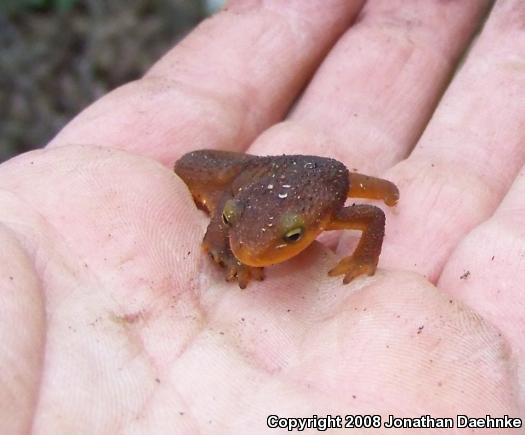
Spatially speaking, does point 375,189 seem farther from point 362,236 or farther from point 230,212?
point 230,212

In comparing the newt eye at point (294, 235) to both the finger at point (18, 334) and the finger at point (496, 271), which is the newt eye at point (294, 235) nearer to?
the finger at point (496, 271)

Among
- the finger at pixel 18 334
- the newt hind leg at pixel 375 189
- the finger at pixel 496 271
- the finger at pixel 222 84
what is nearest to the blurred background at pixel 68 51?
the finger at pixel 222 84

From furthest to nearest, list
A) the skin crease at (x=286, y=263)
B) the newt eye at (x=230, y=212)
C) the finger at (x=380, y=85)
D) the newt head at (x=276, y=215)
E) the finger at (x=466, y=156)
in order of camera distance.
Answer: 1. the finger at (x=380, y=85)
2. the finger at (x=466, y=156)
3. the newt eye at (x=230, y=212)
4. the newt head at (x=276, y=215)
5. the skin crease at (x=286, y=263)

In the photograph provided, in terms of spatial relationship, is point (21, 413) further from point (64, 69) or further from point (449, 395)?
point (64, 69)

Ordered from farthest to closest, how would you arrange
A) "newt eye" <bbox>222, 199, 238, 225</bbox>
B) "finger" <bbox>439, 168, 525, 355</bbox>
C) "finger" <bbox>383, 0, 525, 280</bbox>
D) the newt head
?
"finger" <bbox>383, 0, 525, 280</bbox>
"newt eye" <bbox>222, 199, 238, 225</bbox>
the newt head
"finger" <bbox>439, 168, 525, 355</bbox>

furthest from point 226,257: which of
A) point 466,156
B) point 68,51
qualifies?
point 68,51

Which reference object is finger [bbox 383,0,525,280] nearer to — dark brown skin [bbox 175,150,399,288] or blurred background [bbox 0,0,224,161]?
dark brown skin [bbox 175,150,399,288]

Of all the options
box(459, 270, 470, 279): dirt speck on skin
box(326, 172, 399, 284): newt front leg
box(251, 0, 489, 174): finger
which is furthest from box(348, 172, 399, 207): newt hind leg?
box(459, 270, 470, 279): dirt speck on skin

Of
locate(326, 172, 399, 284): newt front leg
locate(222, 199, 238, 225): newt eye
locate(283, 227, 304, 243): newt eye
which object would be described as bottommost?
locate(326, 172, 399, 284): newt front leg
